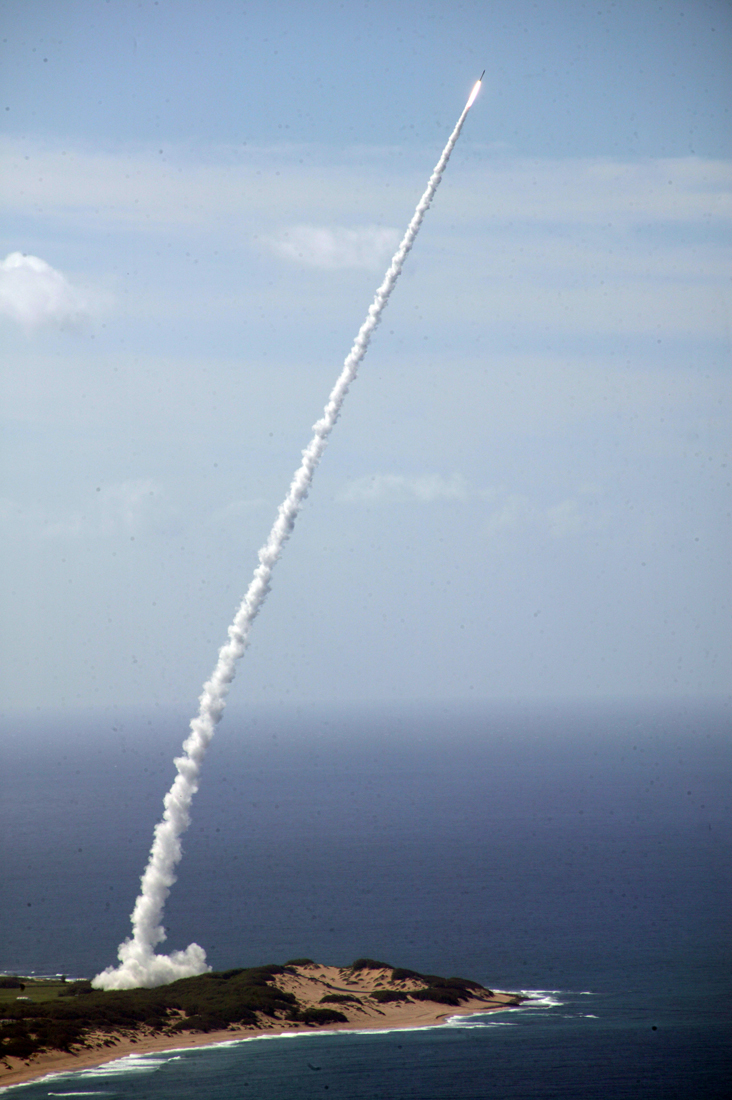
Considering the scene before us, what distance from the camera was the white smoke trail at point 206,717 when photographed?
68.8m

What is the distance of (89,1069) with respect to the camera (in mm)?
56969

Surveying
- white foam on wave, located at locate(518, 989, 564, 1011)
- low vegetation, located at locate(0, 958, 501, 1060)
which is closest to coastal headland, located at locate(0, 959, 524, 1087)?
low vegetation, located at locate(0, 958, 501, 1060)

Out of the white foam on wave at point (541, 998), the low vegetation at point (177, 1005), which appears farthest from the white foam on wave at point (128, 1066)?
the white foam on wave at point (541, 998)

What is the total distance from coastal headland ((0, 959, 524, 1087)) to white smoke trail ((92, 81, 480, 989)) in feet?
7.76

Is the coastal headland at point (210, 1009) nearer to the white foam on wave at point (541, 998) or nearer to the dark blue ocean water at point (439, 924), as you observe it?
the white foam on wave at point (541, 998)

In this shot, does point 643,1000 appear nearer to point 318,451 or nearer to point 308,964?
point 308,964

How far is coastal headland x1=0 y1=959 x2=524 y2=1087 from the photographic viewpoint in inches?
2317

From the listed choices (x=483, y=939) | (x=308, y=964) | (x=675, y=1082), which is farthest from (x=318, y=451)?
(x=483, y=939)

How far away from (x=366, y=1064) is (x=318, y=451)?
3469cm

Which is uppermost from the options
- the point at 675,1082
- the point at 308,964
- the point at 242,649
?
the point at 242,649

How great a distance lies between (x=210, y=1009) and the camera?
2520 inches

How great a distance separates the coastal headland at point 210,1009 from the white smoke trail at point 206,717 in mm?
2365

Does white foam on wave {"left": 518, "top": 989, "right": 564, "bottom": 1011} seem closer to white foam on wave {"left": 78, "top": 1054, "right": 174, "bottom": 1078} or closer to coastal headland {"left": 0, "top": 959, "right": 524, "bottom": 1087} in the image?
coastal headland {"left": 0, "top": 959, "right": 524, "bottom": 1087}

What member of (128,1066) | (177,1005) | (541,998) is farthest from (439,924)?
(128,1066)
